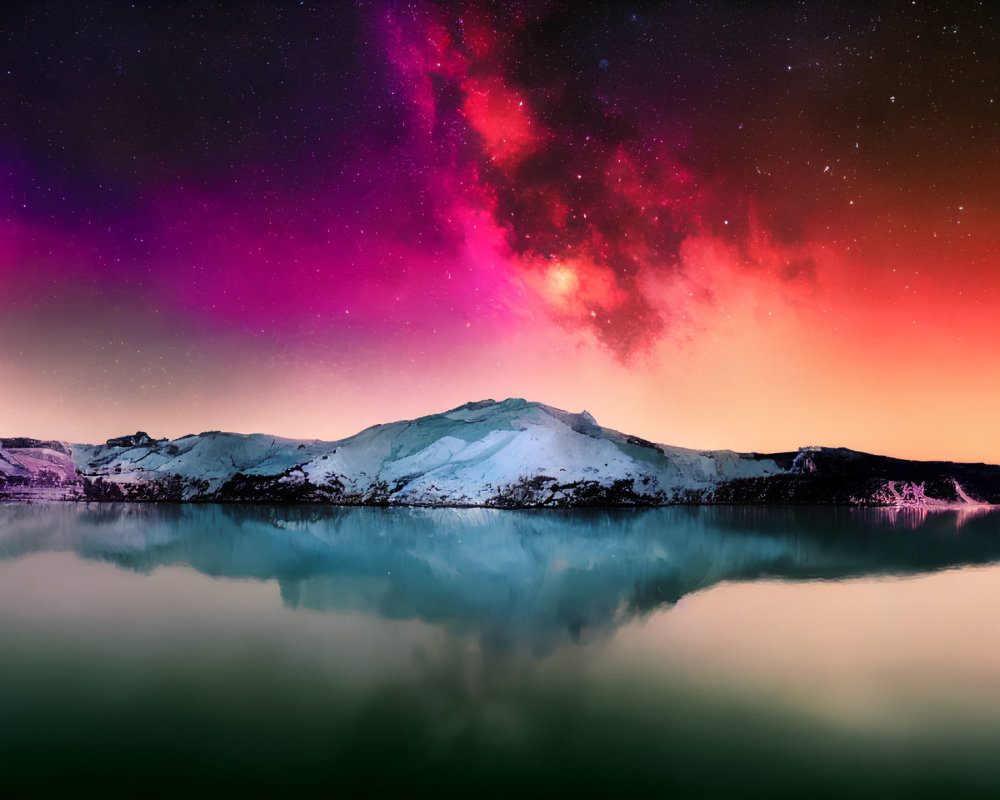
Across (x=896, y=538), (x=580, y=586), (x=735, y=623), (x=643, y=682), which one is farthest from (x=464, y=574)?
(x=896, y=538)

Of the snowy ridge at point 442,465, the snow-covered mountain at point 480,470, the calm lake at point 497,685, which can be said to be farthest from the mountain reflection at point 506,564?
the snowy ridge at point 442,465

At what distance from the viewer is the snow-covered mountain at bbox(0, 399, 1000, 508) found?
110875mm

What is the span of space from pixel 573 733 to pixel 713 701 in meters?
2.19

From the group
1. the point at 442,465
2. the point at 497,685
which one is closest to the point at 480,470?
the point at 442,465

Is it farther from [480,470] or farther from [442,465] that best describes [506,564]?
[442,465]

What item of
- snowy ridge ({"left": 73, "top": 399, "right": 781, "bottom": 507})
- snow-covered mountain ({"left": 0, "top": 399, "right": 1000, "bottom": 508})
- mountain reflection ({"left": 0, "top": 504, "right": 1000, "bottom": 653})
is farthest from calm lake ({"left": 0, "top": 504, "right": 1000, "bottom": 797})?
snowy ridge ({"left": 73, "top": 399, "right": 781, "bottom": 507})

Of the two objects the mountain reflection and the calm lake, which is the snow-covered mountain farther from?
the calm lake

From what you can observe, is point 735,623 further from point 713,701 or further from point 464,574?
point 464,574

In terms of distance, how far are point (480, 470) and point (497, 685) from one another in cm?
10884

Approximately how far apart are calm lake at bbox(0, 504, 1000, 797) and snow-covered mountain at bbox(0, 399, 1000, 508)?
8898 cm

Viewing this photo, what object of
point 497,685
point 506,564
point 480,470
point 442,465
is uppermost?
point 442,465

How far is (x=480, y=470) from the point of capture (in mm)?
115875

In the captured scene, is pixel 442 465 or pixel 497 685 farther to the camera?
pixel 442 465

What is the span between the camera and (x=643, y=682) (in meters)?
7.87
